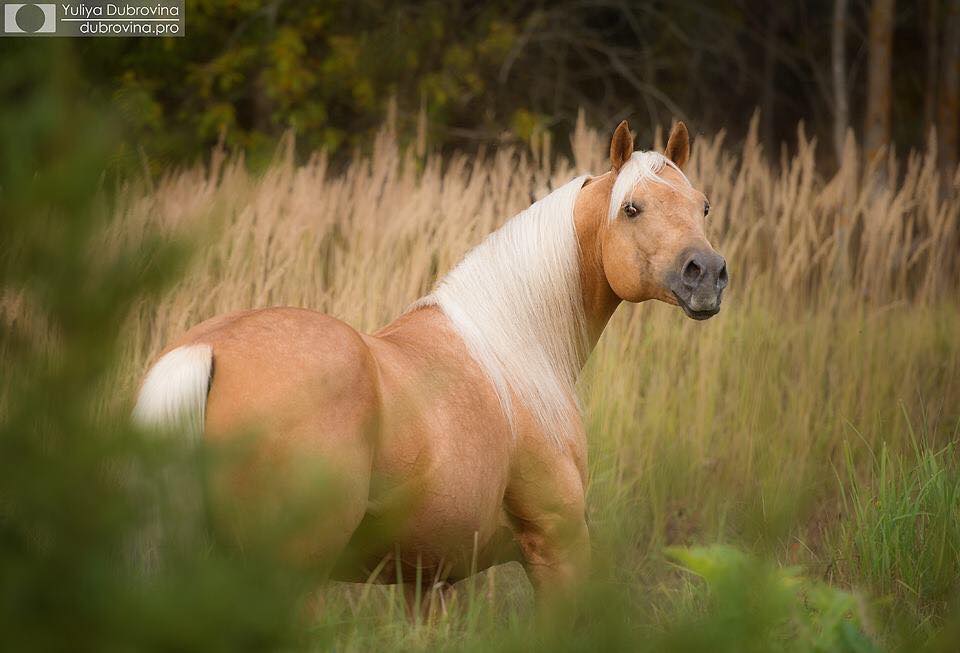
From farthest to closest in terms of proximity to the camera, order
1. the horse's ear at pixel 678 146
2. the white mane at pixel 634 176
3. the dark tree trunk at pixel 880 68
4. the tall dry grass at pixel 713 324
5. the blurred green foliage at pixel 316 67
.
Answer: the blurred green foliage at pixel 316 67 < the dark tree trunk at pixel 880 68 < the tall dry grass at pixel 713 324 < the horse's ear at pixel 678 146 < the white mane at pixel 634 176

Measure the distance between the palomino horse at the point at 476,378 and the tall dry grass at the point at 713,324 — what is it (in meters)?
1.08

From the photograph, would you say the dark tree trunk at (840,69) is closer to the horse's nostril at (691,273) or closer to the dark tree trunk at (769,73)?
the dark tree trunk at (769,73)

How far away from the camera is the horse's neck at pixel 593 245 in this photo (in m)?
3.35

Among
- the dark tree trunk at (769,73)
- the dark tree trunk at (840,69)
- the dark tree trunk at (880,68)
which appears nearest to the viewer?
the dark tree trunk at (880,68)

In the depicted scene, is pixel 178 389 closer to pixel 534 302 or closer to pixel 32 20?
pixel 32 20

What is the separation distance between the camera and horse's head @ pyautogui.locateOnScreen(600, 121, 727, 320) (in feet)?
10.2

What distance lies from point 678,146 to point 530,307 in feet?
2.84

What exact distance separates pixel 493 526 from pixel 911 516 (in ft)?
5.40

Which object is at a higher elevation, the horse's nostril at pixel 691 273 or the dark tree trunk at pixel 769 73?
the dark tree trunk at pixel 769 73

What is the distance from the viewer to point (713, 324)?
210 inches

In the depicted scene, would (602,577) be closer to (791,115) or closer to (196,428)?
(196,428)

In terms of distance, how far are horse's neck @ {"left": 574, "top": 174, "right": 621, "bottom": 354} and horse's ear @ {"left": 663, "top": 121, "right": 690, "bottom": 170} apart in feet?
1.04

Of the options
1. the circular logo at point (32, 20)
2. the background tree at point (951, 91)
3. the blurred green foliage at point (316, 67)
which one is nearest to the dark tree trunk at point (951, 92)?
the background tree at point (951, 91)

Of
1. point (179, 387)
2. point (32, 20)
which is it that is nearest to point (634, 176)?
point (179, 387)
